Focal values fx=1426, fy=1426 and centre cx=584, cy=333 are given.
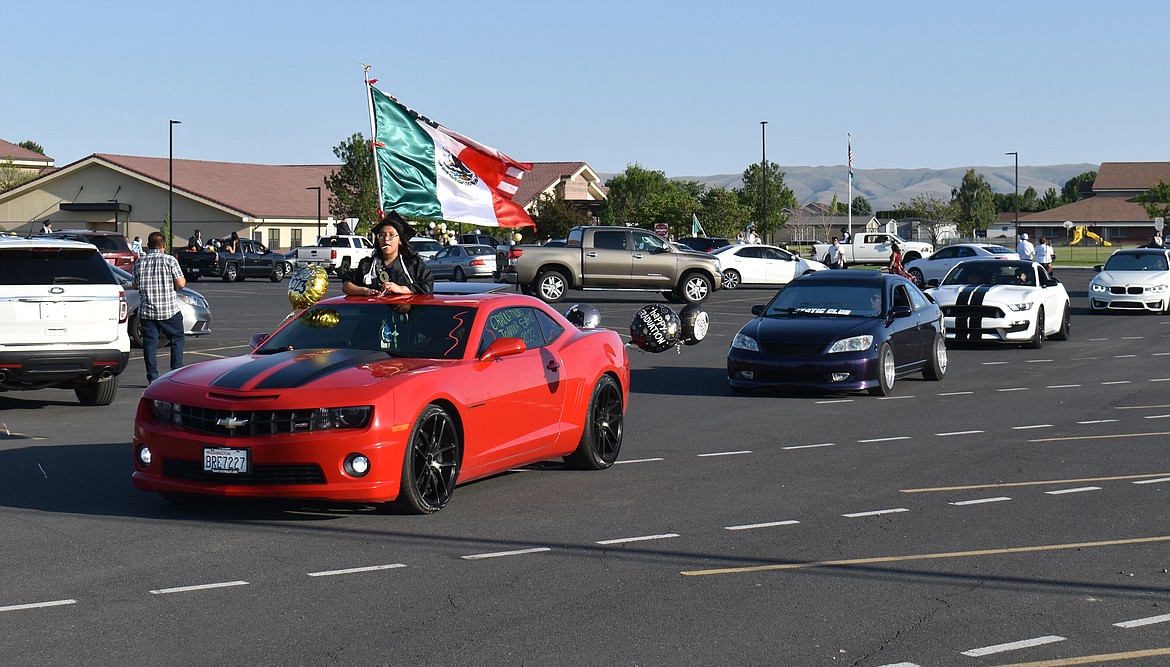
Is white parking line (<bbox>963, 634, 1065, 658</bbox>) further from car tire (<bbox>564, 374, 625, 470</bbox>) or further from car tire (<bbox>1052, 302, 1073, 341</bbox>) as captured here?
car tire (<bbox>1052, 302, 1073, 341</bbox>)

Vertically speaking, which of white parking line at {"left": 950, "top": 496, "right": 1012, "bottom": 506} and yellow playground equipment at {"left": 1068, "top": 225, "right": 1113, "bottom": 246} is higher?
yellow playground equipment at {"left": 1068, "top": 225, "right": 1113, "bottom": 246}

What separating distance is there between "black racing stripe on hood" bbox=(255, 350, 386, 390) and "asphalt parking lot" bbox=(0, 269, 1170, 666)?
851 mm

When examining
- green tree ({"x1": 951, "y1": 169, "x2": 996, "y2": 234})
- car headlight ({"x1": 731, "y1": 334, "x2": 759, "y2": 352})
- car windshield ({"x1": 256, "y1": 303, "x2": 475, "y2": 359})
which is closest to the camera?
car windshield ({"x1": 256, "y1": 303, "x2": 475, "y2": 359})

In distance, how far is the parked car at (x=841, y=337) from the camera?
51.8 feet

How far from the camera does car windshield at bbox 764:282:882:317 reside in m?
17.0

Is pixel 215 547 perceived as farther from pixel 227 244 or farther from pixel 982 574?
pixel 227 244

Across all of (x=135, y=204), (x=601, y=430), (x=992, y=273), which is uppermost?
(x=135, y=204)

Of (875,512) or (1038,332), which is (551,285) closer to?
(1038,332)

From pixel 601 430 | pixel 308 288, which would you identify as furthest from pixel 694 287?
pixel 601 430

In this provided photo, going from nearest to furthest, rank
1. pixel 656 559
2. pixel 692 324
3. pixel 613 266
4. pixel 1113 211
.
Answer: pixel 656 559 < pixel 692 324 < pixel 613 266 < pixel 1113 211

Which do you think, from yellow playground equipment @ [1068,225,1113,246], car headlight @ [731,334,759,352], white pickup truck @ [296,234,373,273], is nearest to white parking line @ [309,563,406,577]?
car headlight @ [731,334,759,352]

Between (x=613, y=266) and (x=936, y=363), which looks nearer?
(x=936, y=363)

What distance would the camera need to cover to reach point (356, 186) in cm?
7506

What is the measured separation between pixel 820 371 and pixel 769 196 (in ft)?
261
